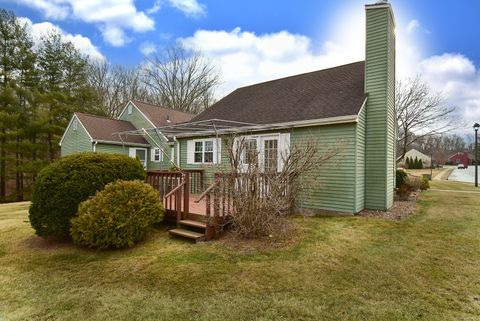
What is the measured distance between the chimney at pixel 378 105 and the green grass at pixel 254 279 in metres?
2.41

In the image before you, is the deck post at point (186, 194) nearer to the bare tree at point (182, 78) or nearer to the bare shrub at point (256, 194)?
the bare shrub at point (256, 194)

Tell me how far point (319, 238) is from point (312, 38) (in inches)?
437

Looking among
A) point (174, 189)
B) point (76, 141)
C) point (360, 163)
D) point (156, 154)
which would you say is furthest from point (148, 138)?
point (360, 163)

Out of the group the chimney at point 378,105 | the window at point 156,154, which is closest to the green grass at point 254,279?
the chimney at point 378,105

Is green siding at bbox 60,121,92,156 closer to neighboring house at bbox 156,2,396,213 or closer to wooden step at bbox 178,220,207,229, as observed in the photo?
neighboring house at bbox 156,2,396,213

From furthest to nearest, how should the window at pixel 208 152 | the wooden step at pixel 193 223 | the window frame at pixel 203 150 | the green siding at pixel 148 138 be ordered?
the green siding at pixel 148 138 < the window at pixel 208 152 < the window frame at pixel 203 150 < the wooden step at pixel 193 223

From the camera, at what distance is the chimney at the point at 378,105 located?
8285 millimetres

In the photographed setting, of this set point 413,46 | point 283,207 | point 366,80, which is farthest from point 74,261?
point 413,46

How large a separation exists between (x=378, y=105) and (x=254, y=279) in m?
6.93

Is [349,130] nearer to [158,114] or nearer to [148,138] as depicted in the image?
[148,138]

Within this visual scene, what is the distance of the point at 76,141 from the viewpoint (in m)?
18.4

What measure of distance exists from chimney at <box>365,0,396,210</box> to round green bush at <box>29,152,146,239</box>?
24.3 ft

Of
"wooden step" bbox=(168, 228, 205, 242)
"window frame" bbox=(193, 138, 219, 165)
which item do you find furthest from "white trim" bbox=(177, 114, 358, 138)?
"wooden step" bbox=(168, 228, 205, 242)

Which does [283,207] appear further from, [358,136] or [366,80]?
[366,80]
